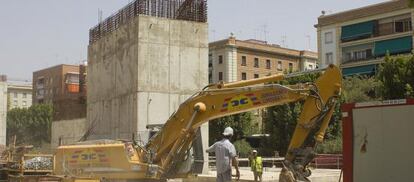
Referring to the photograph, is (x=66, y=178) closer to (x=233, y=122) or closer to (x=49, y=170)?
(x=49, y=170)

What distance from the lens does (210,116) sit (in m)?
15.1

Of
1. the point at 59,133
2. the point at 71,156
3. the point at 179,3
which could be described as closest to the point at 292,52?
the point at 59,133

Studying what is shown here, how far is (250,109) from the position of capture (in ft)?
47.2

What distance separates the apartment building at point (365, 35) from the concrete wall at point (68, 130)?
3571 cm

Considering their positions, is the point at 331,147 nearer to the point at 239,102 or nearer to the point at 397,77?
the point at 397,77

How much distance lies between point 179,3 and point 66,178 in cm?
1568

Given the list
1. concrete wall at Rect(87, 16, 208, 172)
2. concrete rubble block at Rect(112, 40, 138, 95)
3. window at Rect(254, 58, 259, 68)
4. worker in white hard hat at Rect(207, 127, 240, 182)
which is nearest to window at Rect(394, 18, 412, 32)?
window at Rect(254, 58, 259, 68)

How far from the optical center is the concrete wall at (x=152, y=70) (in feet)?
88.0

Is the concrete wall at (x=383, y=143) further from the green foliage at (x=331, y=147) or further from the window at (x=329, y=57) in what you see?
the window at (x=329, y=57)

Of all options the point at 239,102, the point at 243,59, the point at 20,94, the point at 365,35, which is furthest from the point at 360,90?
the point at 20,94

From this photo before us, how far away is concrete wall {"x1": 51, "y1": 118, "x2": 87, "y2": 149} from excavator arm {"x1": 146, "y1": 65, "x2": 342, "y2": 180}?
21.8m

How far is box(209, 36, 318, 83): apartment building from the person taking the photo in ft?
270

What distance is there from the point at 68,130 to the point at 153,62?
1593 cm

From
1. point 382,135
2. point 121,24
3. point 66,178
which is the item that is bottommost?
point 66,178
